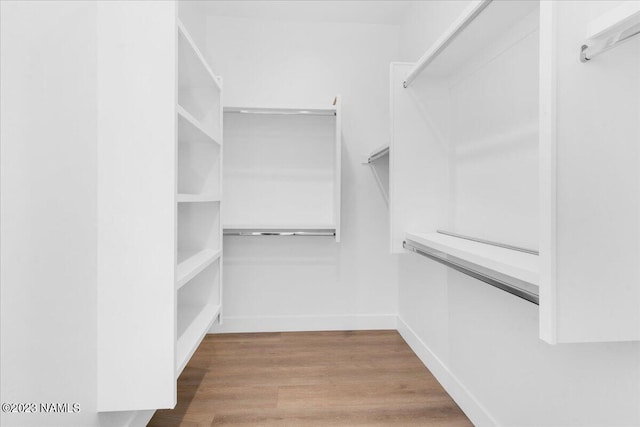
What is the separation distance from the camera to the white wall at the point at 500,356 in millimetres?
810

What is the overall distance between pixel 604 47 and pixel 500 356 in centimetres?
105

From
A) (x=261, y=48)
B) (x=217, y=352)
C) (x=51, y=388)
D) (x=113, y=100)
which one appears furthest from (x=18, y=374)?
(x=261, y=48)

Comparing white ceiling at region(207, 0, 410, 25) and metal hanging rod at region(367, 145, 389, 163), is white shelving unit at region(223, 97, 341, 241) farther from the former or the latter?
white ceiling at region(207, 0, 410, 25)

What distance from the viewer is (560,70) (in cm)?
64

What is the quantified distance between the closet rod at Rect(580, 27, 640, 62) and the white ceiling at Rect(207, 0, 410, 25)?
6.22 feet

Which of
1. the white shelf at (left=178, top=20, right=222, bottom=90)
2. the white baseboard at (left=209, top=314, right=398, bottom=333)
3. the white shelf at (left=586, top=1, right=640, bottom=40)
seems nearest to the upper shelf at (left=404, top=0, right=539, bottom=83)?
the white shelf at (left=586, top=1, right=640, bottom=40)

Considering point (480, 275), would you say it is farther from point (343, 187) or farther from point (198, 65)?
point (343, 187)

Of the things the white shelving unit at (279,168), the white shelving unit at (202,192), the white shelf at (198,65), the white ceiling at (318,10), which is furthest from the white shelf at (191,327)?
the white ceiling at (318,10)

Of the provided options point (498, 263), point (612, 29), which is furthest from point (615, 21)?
point (498, 263)

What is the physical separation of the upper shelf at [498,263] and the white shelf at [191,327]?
0.97 meters

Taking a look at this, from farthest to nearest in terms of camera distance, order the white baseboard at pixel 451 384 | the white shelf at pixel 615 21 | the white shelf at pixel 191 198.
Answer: the white baseboard at pixel 451 384, the white shelf at pixel 191 198, the white shelf at pixel 615 21

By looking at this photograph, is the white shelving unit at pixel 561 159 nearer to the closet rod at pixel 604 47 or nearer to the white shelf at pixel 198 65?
the closet rod at pixel 604 47

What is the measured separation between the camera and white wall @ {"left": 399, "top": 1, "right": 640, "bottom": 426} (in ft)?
2.66

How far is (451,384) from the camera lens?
1.59 meters
